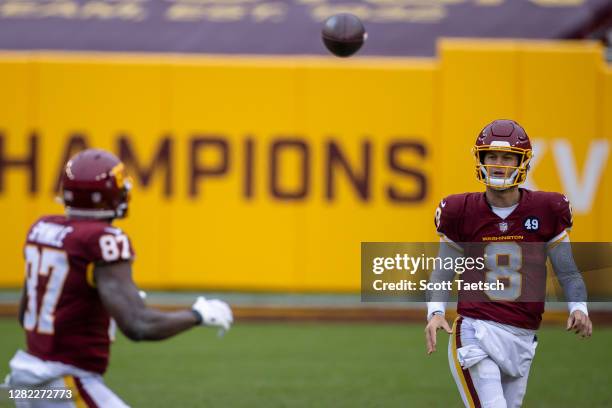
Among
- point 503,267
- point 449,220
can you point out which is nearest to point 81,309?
point 449,220

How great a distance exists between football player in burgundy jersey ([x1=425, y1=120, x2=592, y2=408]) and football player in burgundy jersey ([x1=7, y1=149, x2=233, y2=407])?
4.52 feet

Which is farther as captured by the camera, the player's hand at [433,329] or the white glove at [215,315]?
the player's hand at [433,329]

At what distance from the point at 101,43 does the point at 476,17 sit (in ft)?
17.9

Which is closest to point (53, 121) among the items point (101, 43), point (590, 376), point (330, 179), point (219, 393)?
point (330, 179)

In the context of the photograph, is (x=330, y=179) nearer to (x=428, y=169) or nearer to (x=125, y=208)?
(x=428, y=169)

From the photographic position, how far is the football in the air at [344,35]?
7.78 m

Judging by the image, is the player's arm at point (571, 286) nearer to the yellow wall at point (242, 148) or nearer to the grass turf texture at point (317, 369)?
the grass turf texture at point (317, 369)

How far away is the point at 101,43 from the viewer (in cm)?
1563

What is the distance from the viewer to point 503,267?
515cm

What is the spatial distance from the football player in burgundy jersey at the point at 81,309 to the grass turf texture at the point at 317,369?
3.19m

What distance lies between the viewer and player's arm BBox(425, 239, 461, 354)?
4.98m

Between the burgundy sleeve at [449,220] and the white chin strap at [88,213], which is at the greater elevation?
the white chin strap at [88,213]

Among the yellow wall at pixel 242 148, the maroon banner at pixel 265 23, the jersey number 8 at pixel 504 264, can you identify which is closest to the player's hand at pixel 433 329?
the jersey number 8 at pixel 504 264

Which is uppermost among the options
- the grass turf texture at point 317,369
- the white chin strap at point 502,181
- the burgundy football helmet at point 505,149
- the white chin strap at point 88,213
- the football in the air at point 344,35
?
the football in the air at point 344,35
